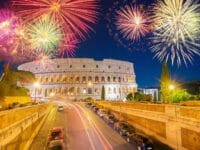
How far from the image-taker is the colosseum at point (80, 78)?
155 meters

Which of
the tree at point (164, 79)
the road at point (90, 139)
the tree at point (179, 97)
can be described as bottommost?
the road at point (90, 139)

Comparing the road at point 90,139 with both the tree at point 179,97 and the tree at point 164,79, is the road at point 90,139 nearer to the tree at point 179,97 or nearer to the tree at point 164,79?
the tree at point 179,97

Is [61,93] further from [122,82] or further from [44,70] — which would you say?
[122,82]

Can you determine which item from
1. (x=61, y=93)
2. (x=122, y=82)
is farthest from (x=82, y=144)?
(x=122, y=82)

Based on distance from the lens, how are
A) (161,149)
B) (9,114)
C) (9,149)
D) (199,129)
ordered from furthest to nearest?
(161,149), (199,129), (9,114), (9,149)

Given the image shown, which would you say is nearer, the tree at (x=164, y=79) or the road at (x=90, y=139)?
the road at (x=90, y=139)

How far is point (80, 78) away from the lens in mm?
156500

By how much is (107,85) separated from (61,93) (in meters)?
26.2

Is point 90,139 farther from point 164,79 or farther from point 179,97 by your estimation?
point 164,79

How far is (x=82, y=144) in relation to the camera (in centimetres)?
3152

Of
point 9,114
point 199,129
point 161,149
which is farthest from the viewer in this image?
point 161,149

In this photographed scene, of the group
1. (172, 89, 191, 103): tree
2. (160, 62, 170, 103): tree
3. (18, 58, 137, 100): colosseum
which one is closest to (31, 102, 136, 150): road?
(172, 89, 191, 103): tree

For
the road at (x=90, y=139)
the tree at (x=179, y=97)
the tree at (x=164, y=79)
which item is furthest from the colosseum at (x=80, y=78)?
the road at (x=90, y=139)

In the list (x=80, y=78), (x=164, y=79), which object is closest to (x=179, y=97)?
(x=164, y=79)
